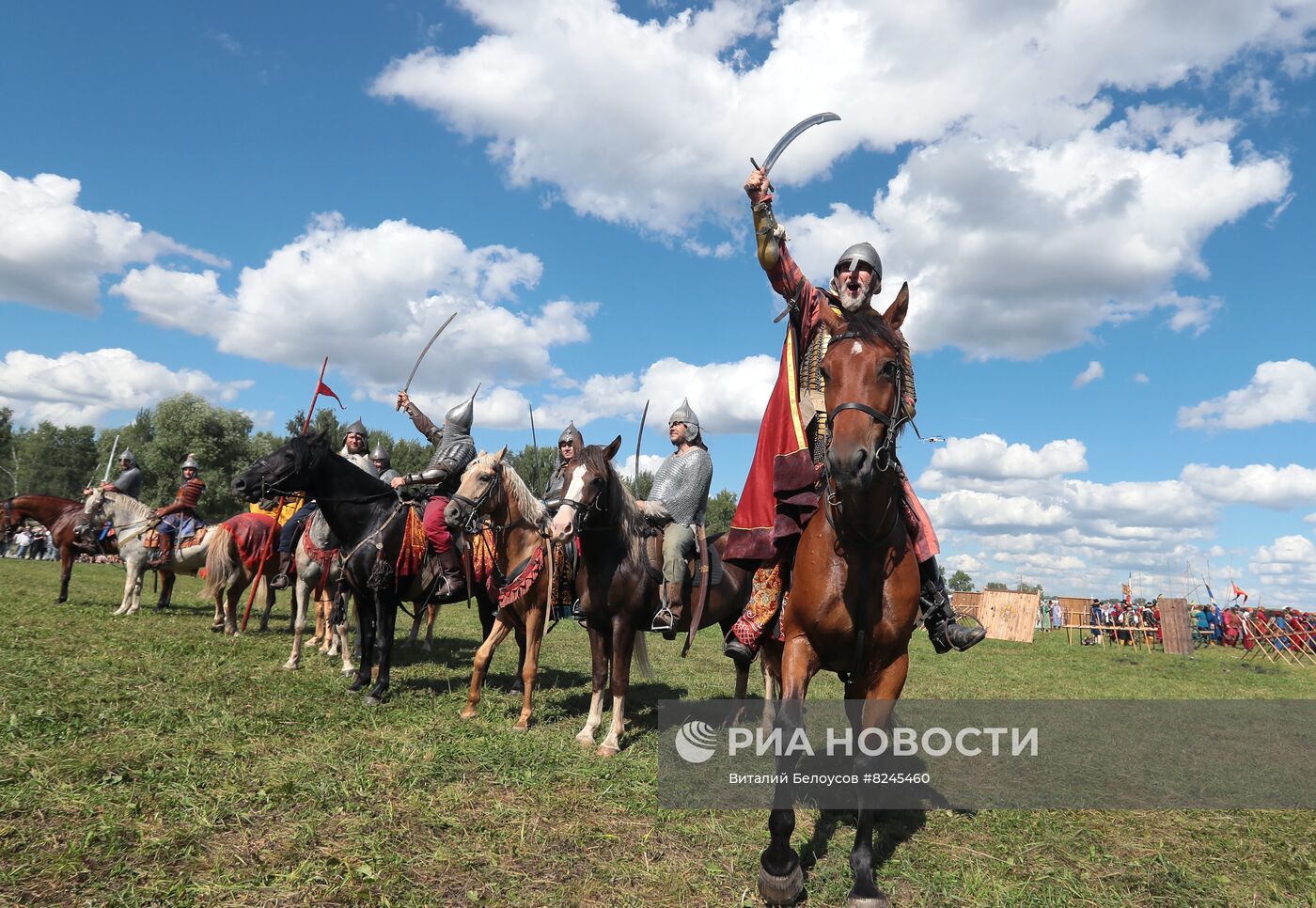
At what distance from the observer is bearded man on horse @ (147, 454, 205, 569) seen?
15000 millimetres

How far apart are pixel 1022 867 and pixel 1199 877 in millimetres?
1213

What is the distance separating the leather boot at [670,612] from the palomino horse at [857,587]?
3127 mm

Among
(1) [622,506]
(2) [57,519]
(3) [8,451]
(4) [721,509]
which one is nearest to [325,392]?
(1) [622,506]

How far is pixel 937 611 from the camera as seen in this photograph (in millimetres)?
4922

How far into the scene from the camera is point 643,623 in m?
7.95

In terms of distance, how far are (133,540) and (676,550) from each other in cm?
1325

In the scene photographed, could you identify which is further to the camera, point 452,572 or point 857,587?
point 452,572

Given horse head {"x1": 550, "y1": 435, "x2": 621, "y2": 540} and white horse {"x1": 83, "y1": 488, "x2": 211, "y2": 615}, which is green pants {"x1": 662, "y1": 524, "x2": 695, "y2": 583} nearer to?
horse head {"x1": 550, "y1": 435, "x2": 621, "y2": 540}

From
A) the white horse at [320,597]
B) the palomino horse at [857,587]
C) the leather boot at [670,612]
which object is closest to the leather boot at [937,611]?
the palomino horse at [857,587]

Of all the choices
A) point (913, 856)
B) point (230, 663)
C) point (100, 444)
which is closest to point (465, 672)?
point (230, 663)

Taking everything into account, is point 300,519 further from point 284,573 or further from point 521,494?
point 521,494

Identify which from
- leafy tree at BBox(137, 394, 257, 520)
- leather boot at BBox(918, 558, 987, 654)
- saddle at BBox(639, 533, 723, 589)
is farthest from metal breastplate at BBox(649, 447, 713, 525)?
leafy tree at BBox(137, 394, 257, 520)

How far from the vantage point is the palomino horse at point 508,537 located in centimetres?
802

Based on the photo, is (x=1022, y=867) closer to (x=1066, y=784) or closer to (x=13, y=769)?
(x=1066, y=784)
